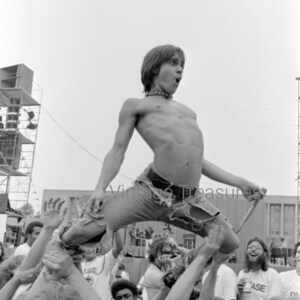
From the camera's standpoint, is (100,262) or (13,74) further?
(13,74)

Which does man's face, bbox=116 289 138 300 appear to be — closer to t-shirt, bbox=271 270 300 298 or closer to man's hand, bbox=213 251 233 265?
man's hand, bbox=213 251 233 265

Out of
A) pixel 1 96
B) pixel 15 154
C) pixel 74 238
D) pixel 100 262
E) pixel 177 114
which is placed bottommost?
pixel 100 262

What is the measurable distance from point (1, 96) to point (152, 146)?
2265 cm

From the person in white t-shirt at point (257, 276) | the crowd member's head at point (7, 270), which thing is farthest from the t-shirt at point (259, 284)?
the crowd member's head at point (7, 270)

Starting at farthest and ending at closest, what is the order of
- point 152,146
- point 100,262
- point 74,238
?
1. point 100,262
2. point 152,146
3. point 74,238

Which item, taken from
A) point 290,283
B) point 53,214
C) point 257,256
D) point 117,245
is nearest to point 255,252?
point 257,256

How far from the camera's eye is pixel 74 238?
276cm

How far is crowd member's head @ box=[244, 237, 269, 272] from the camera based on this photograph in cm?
505

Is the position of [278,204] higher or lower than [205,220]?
higher

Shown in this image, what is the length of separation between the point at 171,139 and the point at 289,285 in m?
2.91

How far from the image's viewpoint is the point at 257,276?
16.5 feet

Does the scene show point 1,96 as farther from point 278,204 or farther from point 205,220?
point 205,220

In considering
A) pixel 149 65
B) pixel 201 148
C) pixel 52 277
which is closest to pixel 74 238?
pixel 52 277

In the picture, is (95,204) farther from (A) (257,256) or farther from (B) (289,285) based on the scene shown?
(B) (289,285)
